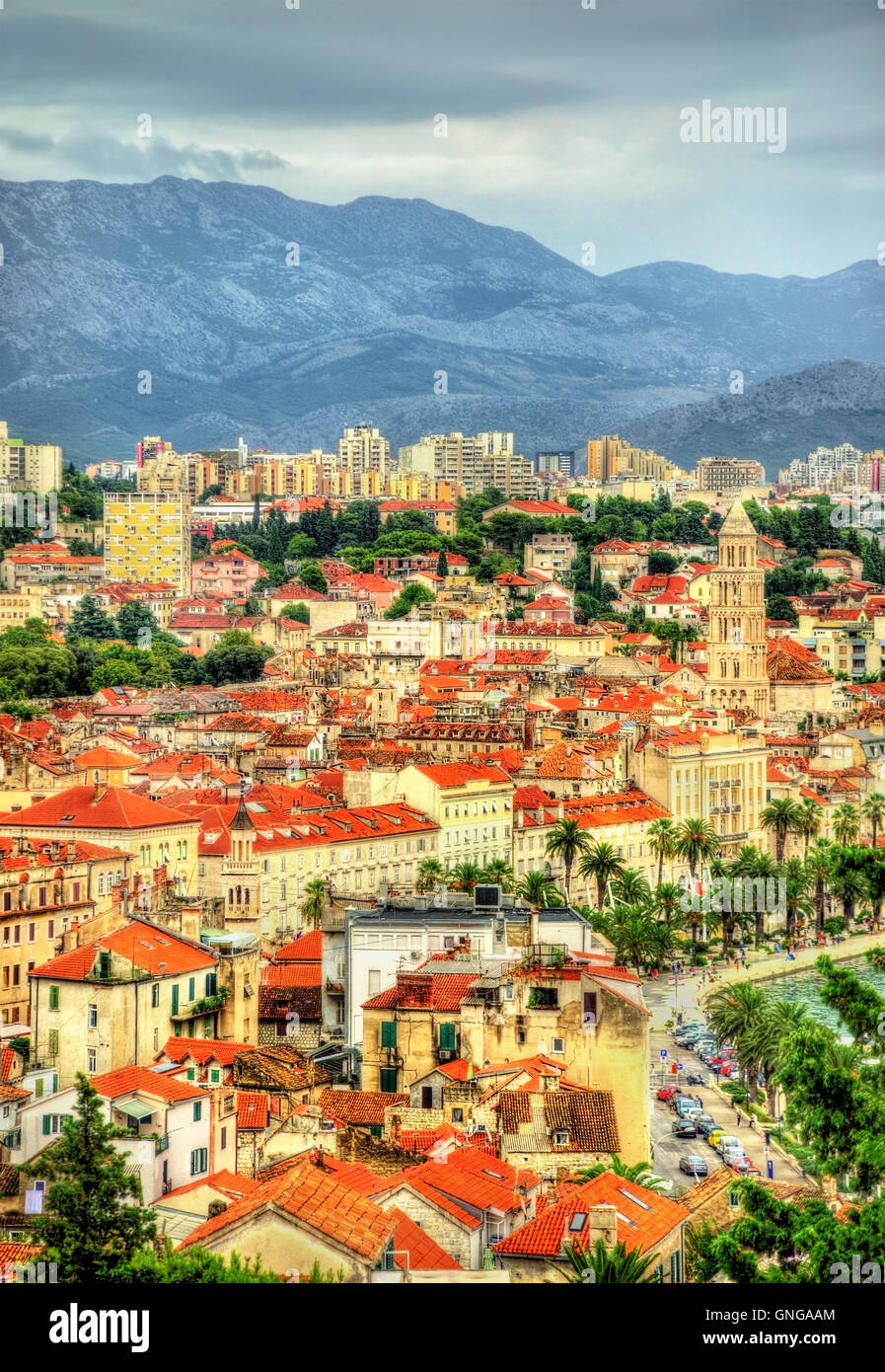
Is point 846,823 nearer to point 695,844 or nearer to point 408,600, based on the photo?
point 695,844

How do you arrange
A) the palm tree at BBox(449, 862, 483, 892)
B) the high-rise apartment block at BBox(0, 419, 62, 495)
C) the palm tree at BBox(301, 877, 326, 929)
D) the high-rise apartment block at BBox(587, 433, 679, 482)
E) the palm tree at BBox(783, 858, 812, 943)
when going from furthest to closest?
the high-rise apartment block at BBox(587, 433, 679, 482) < the high-rise apartment block at BBox(0, 419, 62, 495) < the palm tree at BBox(783, 858, 812, 943) < the palm tree at BBox(449, 862, 483, 892) < the palm tree at BBox(301, 877, 326, 929)

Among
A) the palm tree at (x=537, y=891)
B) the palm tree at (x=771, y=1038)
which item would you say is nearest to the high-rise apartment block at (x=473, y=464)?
the palm tree at (x=537, y=891)

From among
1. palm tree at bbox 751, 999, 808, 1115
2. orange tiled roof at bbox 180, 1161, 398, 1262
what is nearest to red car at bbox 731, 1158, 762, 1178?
palm tree at bbox 751, 999, 808, 1115

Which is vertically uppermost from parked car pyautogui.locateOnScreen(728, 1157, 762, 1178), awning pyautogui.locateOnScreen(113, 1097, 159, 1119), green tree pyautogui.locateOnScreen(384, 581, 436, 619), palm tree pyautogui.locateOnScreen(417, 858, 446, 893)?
green tree pyautogui.locateOnScreen(384, 581, 436, 619)

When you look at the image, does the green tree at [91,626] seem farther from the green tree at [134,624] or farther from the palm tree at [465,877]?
the palm tree at [465,877]

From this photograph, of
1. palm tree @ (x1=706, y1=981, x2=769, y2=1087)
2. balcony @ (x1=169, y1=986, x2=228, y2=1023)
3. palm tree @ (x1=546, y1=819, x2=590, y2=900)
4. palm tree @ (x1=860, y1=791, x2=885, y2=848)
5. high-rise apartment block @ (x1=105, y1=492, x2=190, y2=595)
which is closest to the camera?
balcony @ (x1=169, y1=986, x2=228, y2=1023)

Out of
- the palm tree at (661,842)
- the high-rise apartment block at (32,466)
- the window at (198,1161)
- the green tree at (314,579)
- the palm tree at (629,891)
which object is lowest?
the palm tree at (629,891)

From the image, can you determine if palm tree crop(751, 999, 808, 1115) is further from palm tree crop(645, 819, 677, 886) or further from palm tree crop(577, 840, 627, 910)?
palm tree crop(645, 819, 677, 886)

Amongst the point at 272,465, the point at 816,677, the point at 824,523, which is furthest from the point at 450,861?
the point at 272,465
